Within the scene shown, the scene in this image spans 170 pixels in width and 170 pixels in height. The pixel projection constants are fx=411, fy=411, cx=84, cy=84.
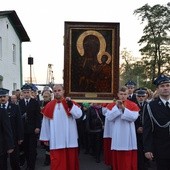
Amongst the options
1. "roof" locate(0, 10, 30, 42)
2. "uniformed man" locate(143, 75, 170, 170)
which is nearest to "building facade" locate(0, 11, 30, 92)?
"roof" locate(0, 10, 30, 42)

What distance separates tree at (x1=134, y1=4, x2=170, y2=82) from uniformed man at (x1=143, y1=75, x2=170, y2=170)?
3101cm

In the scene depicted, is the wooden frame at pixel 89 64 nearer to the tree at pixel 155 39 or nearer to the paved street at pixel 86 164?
the paved street at pixel 86 164

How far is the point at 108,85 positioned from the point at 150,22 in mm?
31051

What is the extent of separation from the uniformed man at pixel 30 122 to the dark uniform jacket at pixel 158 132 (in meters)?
4.17

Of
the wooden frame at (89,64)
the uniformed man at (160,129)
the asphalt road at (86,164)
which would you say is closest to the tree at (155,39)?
the asphalt road at (86,164)

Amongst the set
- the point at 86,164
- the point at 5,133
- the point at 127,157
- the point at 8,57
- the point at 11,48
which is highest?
the point at 11,48

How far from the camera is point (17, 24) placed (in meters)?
30.1

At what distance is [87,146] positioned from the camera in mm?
12320

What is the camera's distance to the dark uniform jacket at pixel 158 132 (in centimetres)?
567

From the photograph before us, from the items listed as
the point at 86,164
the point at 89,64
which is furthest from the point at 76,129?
the point at 86,164

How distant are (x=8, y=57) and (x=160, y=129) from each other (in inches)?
913

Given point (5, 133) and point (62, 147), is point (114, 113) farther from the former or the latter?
point (5, 133)

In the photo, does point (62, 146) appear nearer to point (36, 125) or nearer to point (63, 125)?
point (63, 125)

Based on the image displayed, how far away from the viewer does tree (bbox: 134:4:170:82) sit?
37031 millimetres
